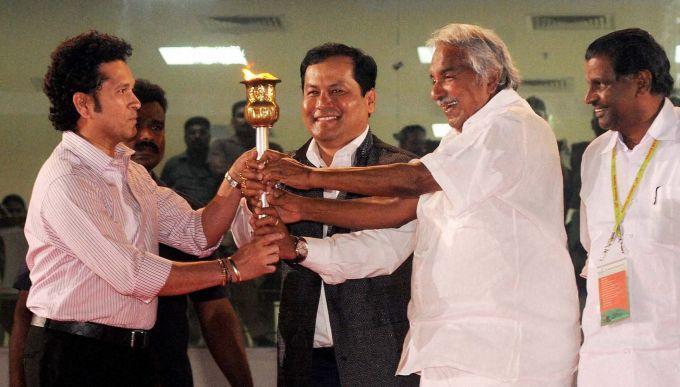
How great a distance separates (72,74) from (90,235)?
0.53 meters

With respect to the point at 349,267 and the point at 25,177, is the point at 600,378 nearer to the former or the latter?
the point at 349,267

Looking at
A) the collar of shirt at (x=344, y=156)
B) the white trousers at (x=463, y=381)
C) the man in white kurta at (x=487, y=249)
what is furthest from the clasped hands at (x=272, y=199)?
the white trousers at (x=463, y=381)

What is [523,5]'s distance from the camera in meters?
5.26

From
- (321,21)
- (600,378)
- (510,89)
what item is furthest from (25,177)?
(600,378)

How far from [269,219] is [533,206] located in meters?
0.84

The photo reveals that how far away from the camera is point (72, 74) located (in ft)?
10.1

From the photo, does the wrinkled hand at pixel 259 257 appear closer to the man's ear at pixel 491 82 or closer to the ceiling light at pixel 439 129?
the man's ear at pixel 491 82

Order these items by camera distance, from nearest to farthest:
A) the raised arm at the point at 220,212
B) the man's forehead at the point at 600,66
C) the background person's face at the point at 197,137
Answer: the man's forehead at the point at 600,66, the raised arm at the point at 220,212, the background person's face at the point at 197,137

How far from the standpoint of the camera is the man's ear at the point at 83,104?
309cm

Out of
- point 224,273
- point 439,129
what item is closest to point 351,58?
point 224,273

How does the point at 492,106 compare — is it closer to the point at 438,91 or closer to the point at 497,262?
the point at 438,91

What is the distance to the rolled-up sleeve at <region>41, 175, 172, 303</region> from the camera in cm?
288

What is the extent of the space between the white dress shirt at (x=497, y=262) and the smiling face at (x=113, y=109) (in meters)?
0.95

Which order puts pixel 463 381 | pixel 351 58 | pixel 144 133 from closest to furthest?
pixel 463 381, pixel 351 58, pixel 144 133
